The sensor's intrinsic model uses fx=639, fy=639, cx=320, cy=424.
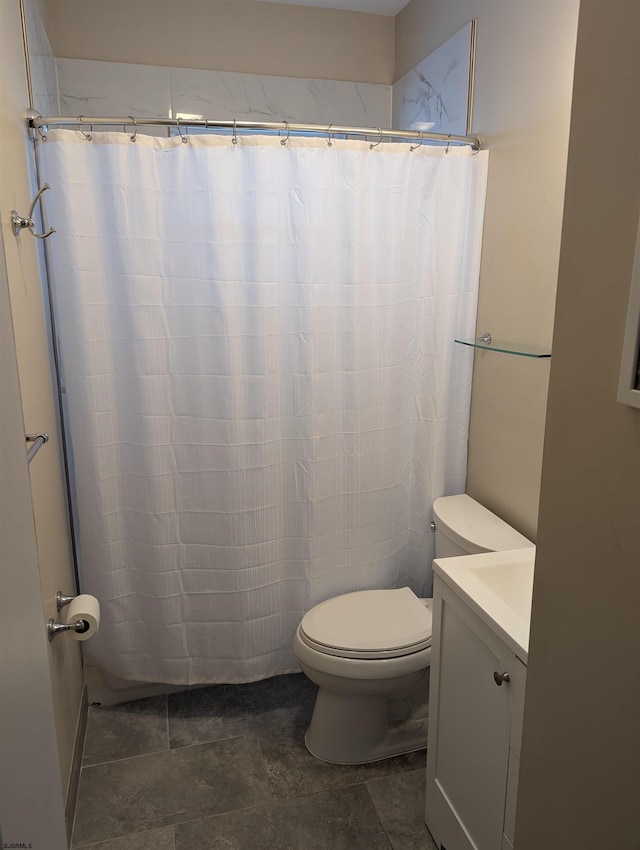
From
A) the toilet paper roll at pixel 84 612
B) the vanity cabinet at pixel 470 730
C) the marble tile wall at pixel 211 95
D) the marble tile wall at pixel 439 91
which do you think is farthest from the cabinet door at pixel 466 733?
the marble tile wall at pixel 211 95

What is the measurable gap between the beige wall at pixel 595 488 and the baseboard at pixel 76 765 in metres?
1.43

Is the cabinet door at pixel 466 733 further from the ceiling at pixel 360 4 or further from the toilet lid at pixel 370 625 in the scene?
the ceiling at pixel 360 4

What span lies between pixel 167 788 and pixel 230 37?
2664mm

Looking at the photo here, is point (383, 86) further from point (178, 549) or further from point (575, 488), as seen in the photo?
point (575, 488)

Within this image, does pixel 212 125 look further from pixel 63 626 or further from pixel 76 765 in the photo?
pixel 76 765

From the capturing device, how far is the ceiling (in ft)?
8.14

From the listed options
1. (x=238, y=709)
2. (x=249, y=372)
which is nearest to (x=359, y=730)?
(x=238, y=709)

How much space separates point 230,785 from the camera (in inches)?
78.0

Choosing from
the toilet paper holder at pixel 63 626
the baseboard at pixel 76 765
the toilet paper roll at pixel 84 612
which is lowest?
the baseboard at pixel 76 765

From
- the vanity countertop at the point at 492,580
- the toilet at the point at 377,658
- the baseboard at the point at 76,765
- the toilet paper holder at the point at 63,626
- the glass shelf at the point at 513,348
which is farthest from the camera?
the toilet at the point at 377,658

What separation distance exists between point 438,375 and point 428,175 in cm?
67

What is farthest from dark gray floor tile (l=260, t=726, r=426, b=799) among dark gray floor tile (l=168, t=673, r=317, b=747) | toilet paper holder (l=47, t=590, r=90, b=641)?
toilet paper holder (l=47, t=590, r=90, b=641)

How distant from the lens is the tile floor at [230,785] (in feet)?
5.93

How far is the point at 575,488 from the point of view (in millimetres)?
858
